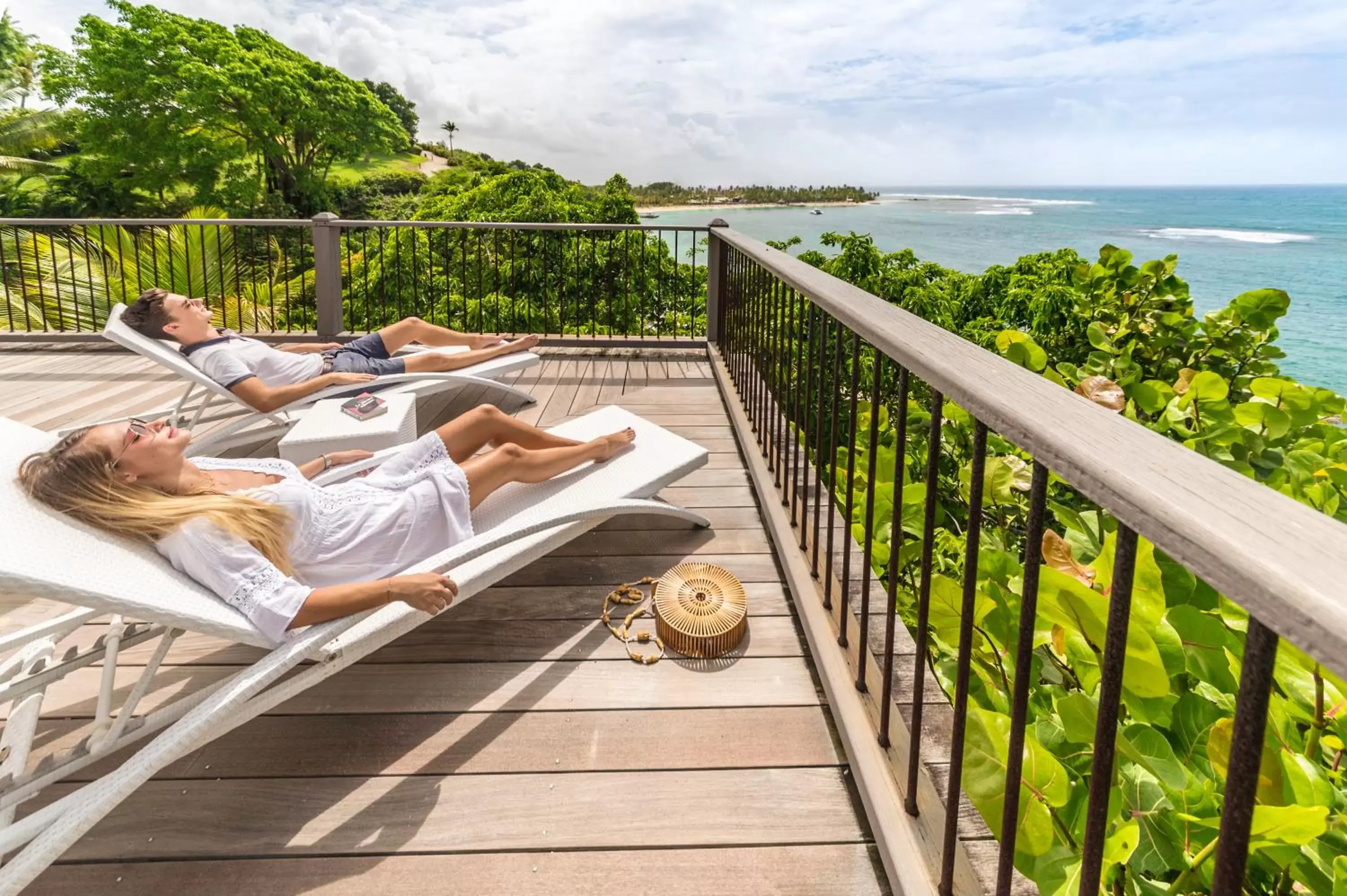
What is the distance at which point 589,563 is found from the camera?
2699 millimetres

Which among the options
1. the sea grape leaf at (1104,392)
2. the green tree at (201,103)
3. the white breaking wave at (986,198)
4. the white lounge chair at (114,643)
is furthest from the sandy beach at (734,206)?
the white breaking wave at (986,198)

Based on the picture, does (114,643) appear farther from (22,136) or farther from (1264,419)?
(22,136)

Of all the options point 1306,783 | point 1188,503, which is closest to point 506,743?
point 1306,783

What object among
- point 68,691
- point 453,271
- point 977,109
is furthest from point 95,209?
point 977,109

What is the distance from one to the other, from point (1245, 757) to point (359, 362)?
446 cm

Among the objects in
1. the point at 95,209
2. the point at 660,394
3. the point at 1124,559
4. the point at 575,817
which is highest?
the point at 95,209

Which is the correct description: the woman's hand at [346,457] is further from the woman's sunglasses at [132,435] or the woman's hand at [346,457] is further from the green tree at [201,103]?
the green tree at [201,103]

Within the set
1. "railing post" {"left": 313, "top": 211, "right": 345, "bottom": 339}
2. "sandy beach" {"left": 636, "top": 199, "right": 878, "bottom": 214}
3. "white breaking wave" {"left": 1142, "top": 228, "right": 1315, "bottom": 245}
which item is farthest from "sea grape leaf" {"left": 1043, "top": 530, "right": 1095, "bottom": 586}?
"white breaking wave" {"left": 1142, "top": 228, "right": 1315, "bottom": 245}

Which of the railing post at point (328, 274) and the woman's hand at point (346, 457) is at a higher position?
the railing post at point (328, 274)

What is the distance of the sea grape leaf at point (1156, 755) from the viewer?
3.76 ft

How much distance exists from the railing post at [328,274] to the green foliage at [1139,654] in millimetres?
4798

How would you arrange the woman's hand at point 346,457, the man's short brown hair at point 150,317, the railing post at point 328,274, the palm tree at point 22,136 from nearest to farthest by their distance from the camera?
the woman's hand at point 346,457 → the man's short brown hair at point 150,317 → the railing post at point 328,274 → the palm tree at point 22,136

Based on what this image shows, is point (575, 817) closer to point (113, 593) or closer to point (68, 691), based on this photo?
point (113, 593)

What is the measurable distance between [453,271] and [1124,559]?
16.7m
